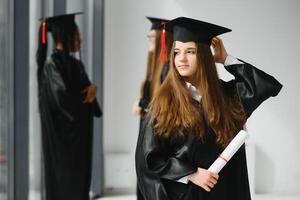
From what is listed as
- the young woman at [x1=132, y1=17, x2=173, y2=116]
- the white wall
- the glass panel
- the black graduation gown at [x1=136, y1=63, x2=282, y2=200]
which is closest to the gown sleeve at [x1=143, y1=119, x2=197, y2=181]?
the black graduation gown at [x1=136, y1=63, x2=282, y2=200]

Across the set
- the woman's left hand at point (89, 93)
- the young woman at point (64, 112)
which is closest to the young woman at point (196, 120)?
the young woman at point (64, 112)

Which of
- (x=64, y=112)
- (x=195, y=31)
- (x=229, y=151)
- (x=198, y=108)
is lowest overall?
(x=64, y=112)

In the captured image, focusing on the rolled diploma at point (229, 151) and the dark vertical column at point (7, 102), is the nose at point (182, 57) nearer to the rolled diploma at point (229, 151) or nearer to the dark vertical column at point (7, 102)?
the rolled diploma at point (229, 151)

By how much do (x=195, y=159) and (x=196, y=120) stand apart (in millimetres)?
162

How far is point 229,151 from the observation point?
208 cm

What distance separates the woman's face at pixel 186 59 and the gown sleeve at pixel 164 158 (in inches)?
10.5

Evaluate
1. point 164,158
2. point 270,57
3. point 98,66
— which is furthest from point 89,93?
point 164,158

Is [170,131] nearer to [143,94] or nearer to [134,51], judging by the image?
[143,94]

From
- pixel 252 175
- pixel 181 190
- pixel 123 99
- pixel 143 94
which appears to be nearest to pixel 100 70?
pixel 123 99

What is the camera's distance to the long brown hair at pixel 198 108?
2.18 meters

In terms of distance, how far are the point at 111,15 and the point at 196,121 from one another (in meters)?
4.03

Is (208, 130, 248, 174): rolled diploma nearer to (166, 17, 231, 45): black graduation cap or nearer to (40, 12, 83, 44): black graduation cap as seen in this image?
(166, 17, 231, 45): black graduation cap

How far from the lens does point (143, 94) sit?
459 centimetres

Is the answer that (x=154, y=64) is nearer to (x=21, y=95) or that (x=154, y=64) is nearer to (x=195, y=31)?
(x=21, y=95)
